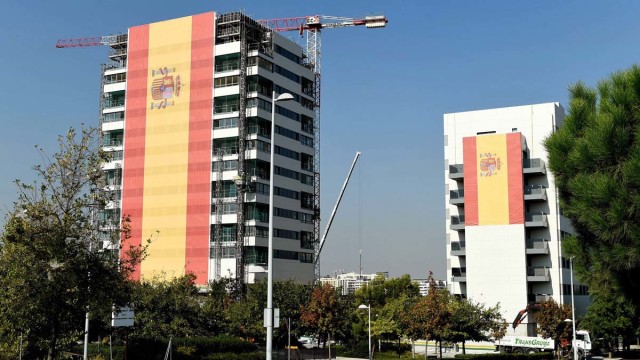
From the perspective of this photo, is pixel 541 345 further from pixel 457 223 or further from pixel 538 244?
pixel 457 223

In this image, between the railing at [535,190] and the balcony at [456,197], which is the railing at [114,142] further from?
the railing at [535,190]

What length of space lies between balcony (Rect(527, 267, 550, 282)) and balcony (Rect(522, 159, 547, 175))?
11.8 metres

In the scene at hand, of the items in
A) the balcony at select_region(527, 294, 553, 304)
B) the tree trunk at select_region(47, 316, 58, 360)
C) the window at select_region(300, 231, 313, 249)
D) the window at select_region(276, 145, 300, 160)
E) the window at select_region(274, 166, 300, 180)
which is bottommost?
the tree trunk at select_region(47, 316, 58, 360)

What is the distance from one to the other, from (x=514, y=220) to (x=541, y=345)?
2069 cm

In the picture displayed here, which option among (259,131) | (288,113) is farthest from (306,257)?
(288,113)

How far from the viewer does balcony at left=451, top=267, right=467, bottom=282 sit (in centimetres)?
9152

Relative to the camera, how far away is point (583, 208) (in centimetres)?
1866

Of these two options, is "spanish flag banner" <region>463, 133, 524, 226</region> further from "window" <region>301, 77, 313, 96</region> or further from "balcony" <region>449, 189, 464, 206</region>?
"window" <region>301, 77, 313, 96</region>

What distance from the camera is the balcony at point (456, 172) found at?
3627 inches

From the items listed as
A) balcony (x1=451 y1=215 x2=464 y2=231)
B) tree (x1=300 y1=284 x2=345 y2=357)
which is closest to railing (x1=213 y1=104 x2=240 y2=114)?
balcony (x1=451 y1=215 x2=464 y2=231)

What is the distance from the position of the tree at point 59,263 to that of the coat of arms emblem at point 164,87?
7988cm

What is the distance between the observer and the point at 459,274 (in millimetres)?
92812

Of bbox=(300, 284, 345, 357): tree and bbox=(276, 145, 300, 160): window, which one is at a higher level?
bbox=(276, 145, 300, 160): window

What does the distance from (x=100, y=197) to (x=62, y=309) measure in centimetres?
370
